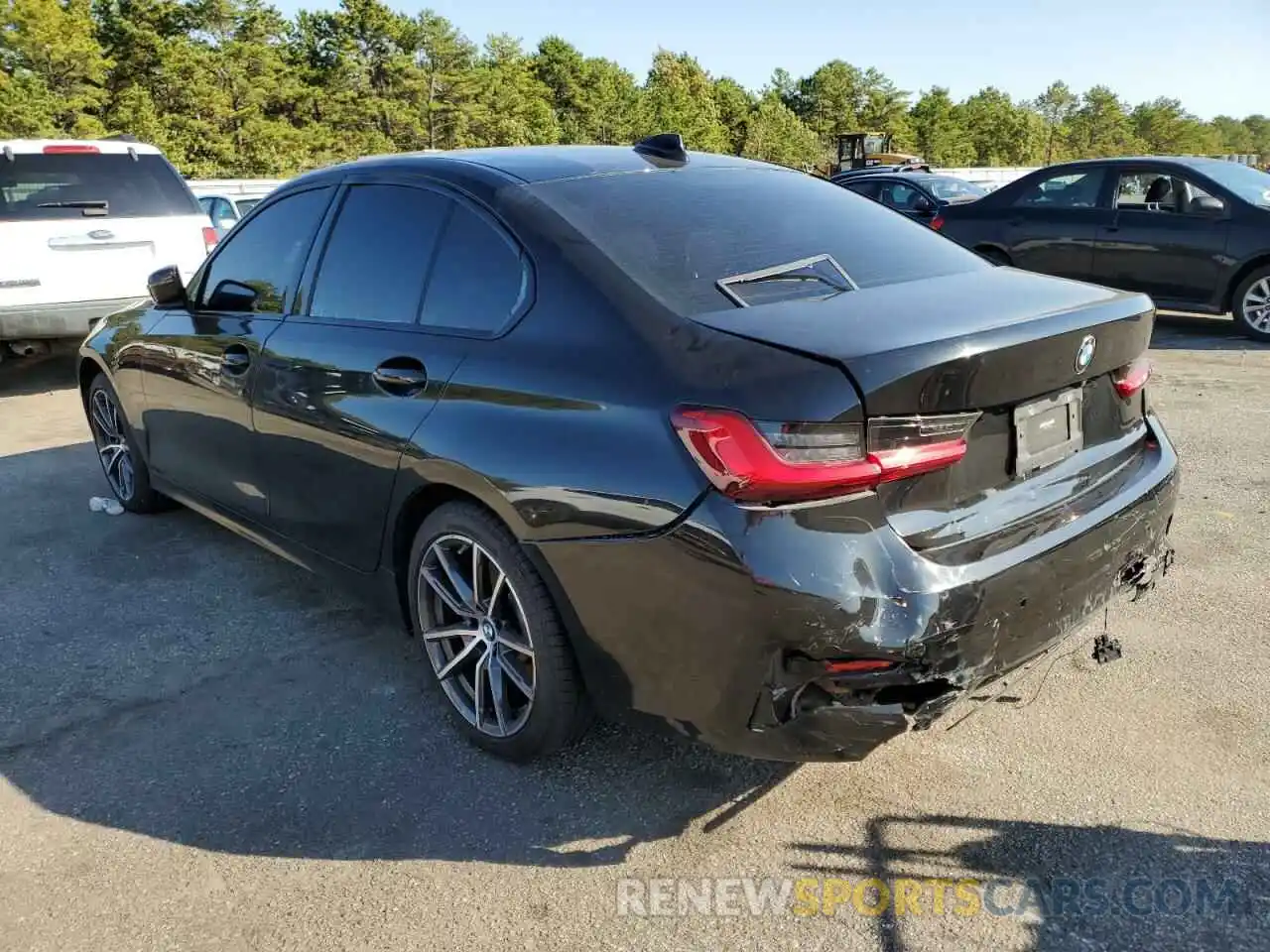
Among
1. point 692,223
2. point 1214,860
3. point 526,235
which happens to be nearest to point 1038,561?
point 1214,860

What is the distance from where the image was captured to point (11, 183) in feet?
25.4

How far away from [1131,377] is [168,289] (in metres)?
3.78

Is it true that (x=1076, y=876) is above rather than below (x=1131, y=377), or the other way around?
below

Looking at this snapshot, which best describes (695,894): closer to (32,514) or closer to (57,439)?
(32,514)

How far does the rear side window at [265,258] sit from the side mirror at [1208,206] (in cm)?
828

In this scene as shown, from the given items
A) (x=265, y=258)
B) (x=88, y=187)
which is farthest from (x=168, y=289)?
(x=88, y=187)

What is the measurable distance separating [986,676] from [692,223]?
4.83ft

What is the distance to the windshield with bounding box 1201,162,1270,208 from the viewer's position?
9000 mm

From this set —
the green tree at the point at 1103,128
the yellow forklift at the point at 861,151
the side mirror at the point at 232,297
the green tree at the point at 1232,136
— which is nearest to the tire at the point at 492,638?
the side mirror at the point at 232,297

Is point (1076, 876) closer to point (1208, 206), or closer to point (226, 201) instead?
point (1208, 206)

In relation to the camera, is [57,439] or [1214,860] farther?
[57,439]

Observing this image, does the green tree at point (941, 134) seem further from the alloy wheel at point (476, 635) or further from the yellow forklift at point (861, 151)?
the alloy wheel at point (476, 635)

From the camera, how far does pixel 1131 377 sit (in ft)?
9.53

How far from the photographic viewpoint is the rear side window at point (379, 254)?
10.2 feet
